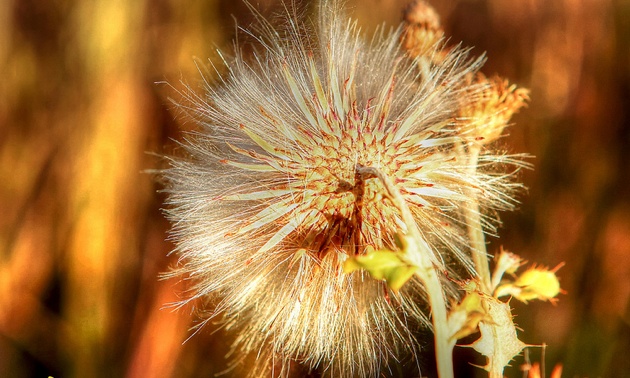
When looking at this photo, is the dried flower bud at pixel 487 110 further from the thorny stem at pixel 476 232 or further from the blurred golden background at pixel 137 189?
the blurred golden background at pixel 137 189

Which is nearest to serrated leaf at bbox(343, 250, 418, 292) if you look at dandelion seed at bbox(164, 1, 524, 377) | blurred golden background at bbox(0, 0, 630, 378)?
dandelion seed at bbox(164, 1, 524, 377)

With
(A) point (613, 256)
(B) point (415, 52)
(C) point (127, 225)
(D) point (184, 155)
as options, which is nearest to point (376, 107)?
(B) point (415, 52)

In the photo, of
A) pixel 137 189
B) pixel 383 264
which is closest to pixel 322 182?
pixel 383 264

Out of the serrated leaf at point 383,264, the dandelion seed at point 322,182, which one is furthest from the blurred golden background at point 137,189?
the serrated leaf at point 383,264

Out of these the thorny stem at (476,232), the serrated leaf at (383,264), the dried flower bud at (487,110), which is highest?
the dried flower bud at (487,110)

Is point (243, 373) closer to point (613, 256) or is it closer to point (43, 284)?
point (43, 284)

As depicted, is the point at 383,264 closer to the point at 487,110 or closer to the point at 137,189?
the point at 487,110

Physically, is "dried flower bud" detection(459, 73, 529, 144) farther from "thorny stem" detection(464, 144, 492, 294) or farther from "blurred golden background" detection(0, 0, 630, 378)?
"blurred golden background" detection(0, 0, 630, 378)
